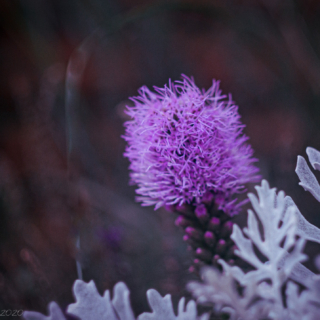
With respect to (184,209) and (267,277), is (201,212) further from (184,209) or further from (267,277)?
(267,277)

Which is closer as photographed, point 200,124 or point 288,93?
point 200,124

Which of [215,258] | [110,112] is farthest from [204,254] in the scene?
[110,112]

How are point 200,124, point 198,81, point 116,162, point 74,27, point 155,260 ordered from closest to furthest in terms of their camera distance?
point 200,124 → point 155,260 → point 116,162 → point 198,81 → point 74,27

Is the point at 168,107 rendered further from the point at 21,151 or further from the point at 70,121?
the point at 21,151

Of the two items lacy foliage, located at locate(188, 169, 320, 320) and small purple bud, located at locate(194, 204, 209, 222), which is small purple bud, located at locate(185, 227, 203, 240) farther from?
lacy foliage, located at locate(188, 169, 320, 320)

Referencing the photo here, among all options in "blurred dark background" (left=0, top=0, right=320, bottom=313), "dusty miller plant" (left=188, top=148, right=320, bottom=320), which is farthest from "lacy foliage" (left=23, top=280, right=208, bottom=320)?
"blurred dark background" (left=0, top=0, right=320, bottom=313)

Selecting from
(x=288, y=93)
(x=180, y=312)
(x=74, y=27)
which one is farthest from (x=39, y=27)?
(x=180, y=312)
